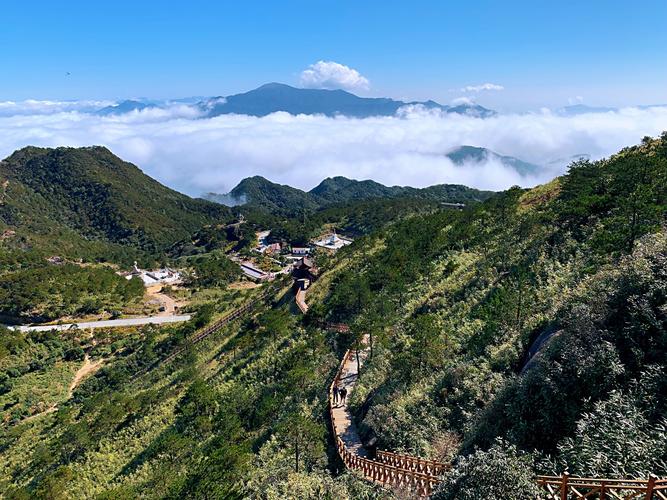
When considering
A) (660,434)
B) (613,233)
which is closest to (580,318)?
(660,434)

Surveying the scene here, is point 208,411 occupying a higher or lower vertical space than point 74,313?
higher

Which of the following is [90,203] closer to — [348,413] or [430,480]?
[348,413]

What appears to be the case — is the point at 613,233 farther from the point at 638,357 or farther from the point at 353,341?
the point at 353,341

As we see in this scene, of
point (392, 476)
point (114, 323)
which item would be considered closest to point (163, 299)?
point (114, 323)

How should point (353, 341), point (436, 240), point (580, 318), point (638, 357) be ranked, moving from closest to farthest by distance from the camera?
1. point (638, 357)
2. point (580, 318)
3. point (353, 341)
4. point (436, 240)

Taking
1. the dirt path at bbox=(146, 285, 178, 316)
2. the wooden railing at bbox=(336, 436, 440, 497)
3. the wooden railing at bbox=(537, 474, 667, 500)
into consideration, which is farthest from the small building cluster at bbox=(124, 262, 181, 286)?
the wooden railing at bbox=(537, 474, 667, 500)

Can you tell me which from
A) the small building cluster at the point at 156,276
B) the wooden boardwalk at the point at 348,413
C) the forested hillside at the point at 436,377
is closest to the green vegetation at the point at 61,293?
the small building cluster at the point at 156,276

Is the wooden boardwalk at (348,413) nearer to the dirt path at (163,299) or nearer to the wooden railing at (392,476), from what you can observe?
the wooden railing at (392,476)
